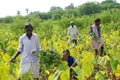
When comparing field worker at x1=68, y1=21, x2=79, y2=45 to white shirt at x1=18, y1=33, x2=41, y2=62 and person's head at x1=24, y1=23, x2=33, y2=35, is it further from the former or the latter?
person's head at x1=24, y1=23, x2=33, y2=35

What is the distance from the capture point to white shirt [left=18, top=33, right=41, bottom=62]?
6953 millimetres

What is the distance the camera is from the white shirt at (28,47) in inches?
274

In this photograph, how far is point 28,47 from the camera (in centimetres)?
700

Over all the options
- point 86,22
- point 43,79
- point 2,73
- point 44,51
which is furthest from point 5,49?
point 86,22

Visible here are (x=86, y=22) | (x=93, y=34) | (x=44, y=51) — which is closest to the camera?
(x=44, y=51)

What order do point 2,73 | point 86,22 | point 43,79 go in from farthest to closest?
point 86,22 → point 43,79 → point 2,73

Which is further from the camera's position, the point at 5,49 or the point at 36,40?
the point at 5,49

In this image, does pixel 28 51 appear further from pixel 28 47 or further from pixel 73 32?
pixel 73 32

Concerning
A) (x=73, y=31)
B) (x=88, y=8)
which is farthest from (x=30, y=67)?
(x=88, y=8)

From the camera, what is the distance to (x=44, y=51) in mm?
7508

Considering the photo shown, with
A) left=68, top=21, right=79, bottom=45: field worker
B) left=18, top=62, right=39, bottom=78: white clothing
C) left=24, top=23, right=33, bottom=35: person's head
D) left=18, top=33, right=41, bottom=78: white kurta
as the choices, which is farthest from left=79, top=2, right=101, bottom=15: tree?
left=24, top=23, right=33, bottom=35: person's head

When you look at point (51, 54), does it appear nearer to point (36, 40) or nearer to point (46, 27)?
point (36, 40)

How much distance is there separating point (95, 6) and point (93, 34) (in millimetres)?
49009

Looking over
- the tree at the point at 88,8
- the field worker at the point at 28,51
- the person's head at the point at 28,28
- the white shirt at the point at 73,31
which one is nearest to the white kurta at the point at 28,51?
the field worker at the point at 28,51
